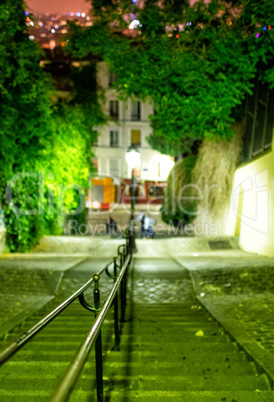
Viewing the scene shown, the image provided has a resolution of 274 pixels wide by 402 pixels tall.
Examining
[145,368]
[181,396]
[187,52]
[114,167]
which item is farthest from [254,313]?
[114,167]

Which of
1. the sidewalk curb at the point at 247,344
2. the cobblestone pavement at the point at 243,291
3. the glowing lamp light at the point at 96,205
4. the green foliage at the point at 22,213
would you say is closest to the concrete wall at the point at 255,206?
the cobblestone pavement at the point at 243,291

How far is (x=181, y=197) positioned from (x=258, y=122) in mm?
8846

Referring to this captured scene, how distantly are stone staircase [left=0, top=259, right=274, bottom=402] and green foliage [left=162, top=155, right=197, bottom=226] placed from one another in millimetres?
13304

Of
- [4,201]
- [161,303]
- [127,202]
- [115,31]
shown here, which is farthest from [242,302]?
[127,202]

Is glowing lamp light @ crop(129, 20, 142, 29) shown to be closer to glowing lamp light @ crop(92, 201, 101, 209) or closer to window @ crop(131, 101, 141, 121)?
glowing lamp light @ crop(92, 201, 101, 209)

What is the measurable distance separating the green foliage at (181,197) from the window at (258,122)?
6.02 m

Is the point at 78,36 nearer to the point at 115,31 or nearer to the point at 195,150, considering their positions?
the point at 115,31

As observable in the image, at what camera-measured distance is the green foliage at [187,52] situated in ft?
26.7

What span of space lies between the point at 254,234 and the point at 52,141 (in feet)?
29.3

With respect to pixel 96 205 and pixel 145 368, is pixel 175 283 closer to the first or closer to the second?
pixel 145 368

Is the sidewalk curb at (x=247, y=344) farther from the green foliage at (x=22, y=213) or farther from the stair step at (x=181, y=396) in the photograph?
the green foliage at (x=22, y=213)

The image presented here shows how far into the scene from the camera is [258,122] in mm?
11625

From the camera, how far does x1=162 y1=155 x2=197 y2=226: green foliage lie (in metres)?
18.6

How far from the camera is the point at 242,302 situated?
5.86 m
